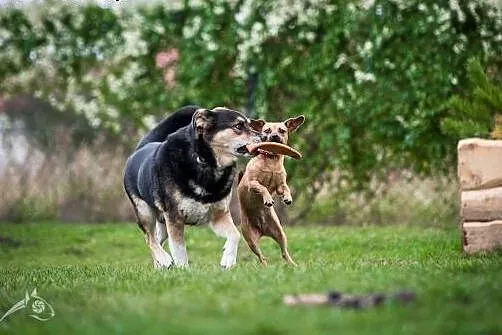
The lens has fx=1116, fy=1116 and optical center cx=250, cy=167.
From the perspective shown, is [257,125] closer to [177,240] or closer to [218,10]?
[177,240]

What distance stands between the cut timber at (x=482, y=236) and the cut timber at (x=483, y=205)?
0.17 feet

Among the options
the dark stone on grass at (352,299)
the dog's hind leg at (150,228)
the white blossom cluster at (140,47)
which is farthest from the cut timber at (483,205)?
the white blossom cluster at (140,47)

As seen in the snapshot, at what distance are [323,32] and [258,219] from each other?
7303 mm

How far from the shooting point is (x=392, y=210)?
1616 centimetres

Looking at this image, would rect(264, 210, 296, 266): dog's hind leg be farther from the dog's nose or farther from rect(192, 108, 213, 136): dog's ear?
rect(192, 108, 213, 136): dog's ear

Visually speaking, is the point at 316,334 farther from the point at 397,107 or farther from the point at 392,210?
the point at 392,210

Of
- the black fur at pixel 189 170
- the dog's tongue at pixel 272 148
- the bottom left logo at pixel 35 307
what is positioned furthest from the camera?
the black fur at pixel 189 170

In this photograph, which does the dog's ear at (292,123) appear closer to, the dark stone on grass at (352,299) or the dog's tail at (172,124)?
the dog's tail at (172,124)

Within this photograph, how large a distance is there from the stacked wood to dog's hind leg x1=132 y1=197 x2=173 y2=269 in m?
2.51

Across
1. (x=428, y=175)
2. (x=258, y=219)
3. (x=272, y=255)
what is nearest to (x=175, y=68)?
(x=428, y=175)

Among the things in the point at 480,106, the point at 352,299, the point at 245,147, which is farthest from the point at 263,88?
the point at 352,299

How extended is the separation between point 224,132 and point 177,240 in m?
0.94

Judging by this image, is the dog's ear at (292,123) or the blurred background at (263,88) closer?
the dog's ear at (292,123)

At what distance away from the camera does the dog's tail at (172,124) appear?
31.3ft
